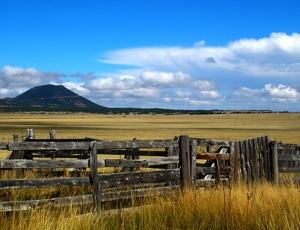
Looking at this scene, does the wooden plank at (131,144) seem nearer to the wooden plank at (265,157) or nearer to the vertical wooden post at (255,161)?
the vertical wooden post at (255,161)

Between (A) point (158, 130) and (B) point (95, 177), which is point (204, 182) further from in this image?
(A) point (158, 130)

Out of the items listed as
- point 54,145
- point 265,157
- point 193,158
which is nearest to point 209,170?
point 193,158

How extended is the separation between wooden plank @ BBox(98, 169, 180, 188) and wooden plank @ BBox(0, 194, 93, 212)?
1.40 feet

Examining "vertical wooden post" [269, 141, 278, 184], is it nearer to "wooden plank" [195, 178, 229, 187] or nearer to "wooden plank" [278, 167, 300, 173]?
"wooden plank" [278, 167, 300, 173]

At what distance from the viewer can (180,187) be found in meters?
8.38

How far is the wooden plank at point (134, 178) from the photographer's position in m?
7.38

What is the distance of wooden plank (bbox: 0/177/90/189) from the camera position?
657 centimetres

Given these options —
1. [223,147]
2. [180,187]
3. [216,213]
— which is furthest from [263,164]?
[216,213]

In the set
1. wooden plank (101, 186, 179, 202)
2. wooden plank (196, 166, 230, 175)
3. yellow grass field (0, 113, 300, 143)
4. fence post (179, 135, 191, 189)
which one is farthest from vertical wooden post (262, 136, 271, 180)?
yellow grass field (0, 113, 300, 143)

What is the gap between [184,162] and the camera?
8469mm

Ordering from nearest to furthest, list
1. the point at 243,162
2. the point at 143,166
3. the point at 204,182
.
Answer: the point at 143,166 < the point at 204,182 < the point at 243,162

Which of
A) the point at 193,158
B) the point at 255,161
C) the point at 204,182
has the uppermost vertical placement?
the point at 193,158

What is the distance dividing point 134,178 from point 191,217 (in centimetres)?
202

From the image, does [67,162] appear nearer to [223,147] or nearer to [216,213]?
[216,213]
